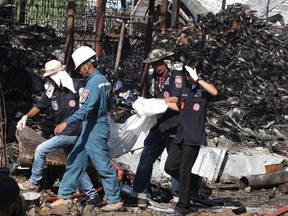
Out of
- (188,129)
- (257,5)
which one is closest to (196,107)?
(188,129)

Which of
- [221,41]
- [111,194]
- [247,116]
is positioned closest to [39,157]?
[111,194]

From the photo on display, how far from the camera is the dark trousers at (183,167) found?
312 inches

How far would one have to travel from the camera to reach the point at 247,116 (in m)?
14.0

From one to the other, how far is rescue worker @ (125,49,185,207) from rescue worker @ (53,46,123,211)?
0.50m

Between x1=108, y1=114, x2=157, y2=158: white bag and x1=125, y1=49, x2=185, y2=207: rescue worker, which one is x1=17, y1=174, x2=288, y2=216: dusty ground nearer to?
x1=125, y1=49, x2=185, y2=207: rescue worker

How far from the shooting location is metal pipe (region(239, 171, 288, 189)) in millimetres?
9875

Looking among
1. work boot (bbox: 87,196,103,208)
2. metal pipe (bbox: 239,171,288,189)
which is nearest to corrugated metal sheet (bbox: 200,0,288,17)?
metal pipe (bbox: 239,171,288,189)

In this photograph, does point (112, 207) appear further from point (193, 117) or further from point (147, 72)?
point (147, 72)

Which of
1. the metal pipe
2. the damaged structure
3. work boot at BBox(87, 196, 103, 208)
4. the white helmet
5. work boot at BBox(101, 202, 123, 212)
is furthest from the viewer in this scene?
the damaged structure

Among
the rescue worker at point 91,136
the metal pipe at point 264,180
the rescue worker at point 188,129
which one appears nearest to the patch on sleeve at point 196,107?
the rescue worker at point 188,129

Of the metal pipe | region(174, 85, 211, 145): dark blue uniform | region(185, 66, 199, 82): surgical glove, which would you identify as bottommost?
the metal pipe

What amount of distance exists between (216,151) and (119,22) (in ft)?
13.3

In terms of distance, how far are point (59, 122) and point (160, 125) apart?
122cm

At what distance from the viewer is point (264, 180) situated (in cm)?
992
